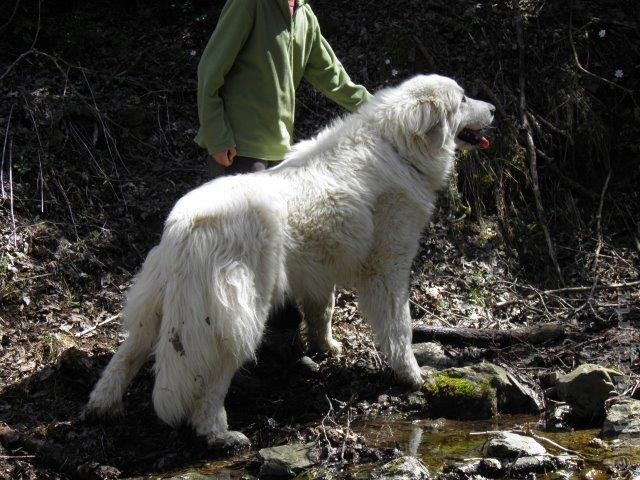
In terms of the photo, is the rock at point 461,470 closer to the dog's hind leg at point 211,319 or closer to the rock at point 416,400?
the rock at point 416,400

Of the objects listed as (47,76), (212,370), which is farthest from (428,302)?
(47,76)

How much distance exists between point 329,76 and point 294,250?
155 centimetres

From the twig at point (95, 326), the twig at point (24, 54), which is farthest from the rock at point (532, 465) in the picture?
the twig at point (24, 54)

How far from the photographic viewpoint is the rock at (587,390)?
511cm

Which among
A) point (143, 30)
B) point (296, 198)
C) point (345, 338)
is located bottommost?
point (345, 338)

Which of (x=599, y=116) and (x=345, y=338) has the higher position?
(x=599, y=116)

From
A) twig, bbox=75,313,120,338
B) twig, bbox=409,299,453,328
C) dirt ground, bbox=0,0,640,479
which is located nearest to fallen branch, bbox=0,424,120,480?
dirt ground, bbox=0,0,640,479

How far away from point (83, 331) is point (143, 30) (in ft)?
13.1

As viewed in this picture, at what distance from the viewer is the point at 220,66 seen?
5.01 m

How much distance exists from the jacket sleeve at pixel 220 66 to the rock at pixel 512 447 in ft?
7.92

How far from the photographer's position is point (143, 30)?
873 cm

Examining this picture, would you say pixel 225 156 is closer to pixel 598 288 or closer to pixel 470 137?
pixel 470 137

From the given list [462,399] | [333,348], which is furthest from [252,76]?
[462,399]

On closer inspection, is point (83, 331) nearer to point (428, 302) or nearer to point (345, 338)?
point (345, 338)
